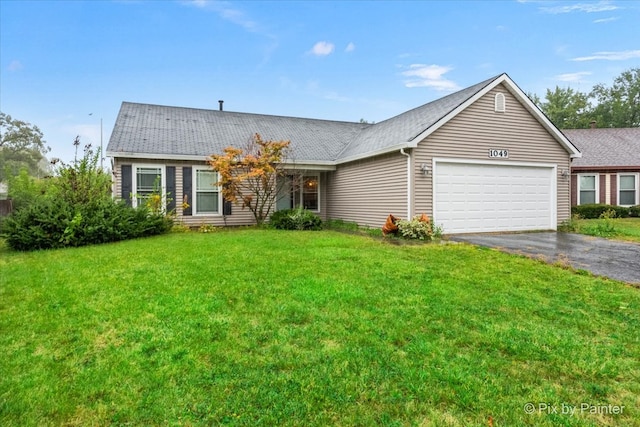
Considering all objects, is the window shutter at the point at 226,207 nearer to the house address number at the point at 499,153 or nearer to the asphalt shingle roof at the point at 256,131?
the asphalt shingle roof at the point at 256,131

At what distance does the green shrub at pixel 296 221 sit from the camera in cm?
1209

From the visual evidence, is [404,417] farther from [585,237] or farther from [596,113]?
[596,113]

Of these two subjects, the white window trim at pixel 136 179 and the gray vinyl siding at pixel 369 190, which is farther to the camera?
the white window trim at pixel 136 179

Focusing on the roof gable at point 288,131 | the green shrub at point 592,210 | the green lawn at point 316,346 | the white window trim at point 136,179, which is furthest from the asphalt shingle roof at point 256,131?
the green shrub at point 592,210

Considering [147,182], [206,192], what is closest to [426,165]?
[206,192]

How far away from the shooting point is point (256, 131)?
1572cm

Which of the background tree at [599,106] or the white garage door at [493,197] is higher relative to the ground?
the background tree at [599,106]

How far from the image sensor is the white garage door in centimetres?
1084

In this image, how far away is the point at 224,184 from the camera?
39.5ft

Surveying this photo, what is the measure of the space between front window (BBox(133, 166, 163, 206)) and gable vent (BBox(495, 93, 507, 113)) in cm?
1129

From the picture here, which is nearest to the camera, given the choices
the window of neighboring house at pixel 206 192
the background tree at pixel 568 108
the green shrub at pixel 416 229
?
the green shrub at pixel 416 229

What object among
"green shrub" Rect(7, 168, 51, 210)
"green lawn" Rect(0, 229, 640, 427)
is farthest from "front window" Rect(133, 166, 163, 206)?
"green lawn" Rect(0, 229, 640, 427)

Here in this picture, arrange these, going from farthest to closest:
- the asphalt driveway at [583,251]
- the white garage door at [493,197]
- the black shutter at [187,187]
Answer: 1. the black shutter at [187,187]
2. the white garage door at [493,197]
3. the asphalt driveway at [583,251]

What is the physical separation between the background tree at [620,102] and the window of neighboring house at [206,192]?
42.2 metres
